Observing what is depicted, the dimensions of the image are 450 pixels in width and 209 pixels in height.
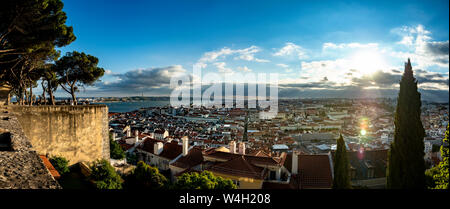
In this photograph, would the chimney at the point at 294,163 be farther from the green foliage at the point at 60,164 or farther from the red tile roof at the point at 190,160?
the green foliage at the point at 60,164

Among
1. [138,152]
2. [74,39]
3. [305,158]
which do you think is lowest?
[138,152]

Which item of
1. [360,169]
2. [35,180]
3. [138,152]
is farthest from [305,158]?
[138,152]

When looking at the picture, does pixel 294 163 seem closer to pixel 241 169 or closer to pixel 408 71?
pixel 241 169

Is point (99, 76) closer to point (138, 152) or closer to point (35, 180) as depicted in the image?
point (138, 152)

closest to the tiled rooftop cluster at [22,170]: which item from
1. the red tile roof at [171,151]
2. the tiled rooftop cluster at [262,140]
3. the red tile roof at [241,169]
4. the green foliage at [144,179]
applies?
the green foliage at [144,179]

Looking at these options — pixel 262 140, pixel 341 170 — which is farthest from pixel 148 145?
pixel 262 140

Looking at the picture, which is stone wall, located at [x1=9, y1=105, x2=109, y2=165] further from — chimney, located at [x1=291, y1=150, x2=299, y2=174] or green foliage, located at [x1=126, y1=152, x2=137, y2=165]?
chimney, located at [x1=291, y1=150, x2=299, y2=174]
